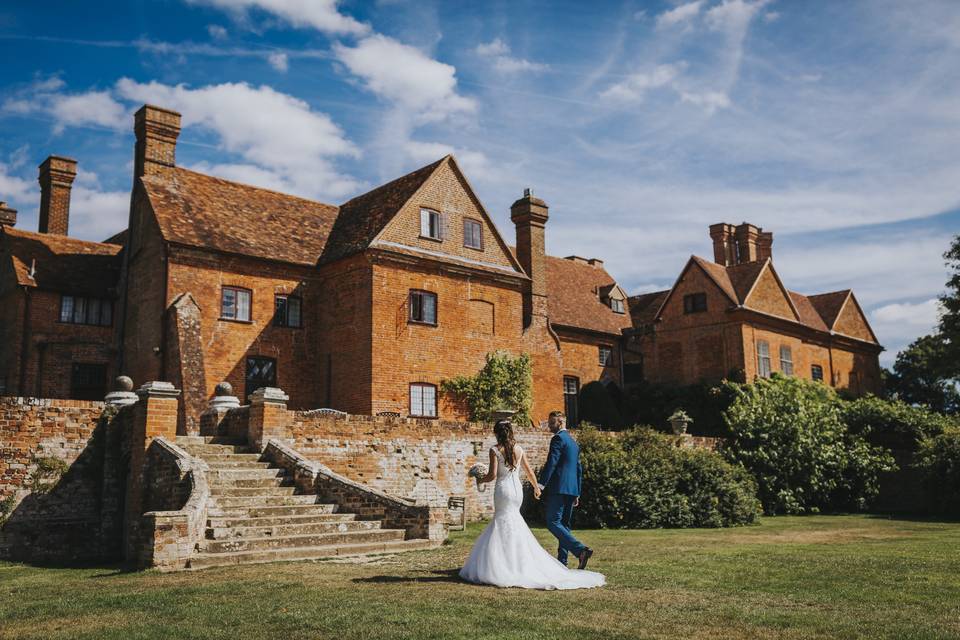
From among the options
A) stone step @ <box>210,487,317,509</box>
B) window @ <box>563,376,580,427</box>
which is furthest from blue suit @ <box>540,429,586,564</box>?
window @ <box>563,376,580,427</box>

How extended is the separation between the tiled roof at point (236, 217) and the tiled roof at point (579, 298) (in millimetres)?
11197

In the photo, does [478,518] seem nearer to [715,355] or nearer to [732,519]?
[732,519]

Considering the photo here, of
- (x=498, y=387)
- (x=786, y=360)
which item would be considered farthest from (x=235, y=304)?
(x=786, y=360)

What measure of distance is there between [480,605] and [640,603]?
1.59m

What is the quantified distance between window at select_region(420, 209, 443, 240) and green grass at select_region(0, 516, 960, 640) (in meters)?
16.2

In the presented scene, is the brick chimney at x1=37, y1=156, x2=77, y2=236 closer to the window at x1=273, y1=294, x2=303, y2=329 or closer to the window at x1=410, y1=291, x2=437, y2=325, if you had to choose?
the window at x1=273, y1=294, x2=303, y2=329

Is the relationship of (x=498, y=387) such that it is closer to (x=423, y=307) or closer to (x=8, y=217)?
(x=423, y=307)

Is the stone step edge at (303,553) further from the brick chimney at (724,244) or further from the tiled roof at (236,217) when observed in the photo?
the brick chimney at (724,244)

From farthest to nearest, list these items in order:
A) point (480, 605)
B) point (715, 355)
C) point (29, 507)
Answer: point (715, 355) < point (29, 507) < point (480, 605)

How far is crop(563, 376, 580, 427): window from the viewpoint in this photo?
115 feet

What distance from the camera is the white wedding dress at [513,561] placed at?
367 inches

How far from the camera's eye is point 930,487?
2522cm

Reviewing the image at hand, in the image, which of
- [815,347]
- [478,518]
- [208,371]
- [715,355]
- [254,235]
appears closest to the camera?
[478,518]

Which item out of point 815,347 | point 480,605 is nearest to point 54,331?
point 480,605
